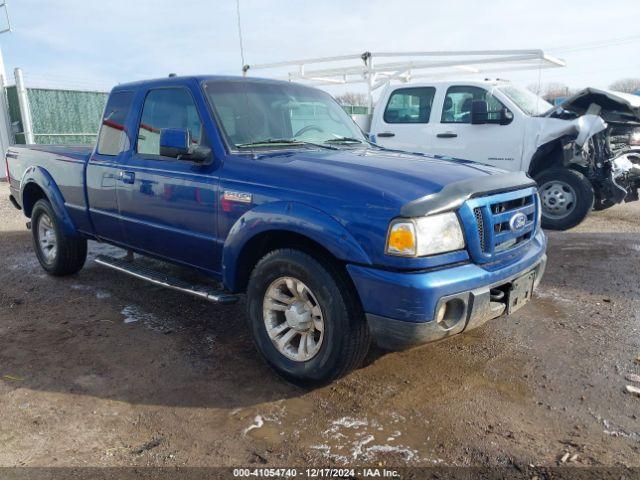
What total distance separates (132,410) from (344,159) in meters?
2.01

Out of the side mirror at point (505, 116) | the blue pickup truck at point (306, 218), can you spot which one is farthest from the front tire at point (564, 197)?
the blue pickup truck at point (306, 218)

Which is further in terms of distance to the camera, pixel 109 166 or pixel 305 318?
pixel 109 166

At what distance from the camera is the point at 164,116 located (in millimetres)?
4109

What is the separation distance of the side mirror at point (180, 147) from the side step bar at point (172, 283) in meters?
0.92

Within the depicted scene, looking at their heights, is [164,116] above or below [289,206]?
above

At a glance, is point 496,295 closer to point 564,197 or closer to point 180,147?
point 180,147

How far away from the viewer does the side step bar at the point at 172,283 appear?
3.52 meters

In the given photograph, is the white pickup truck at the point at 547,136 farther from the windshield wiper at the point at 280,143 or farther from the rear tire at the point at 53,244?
the rear tire at the point at 53,244

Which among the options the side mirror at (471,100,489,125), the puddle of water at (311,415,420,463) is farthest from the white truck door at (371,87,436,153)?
the puddle of water at (311,415,420,463)

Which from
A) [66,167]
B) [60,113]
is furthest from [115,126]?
[60,113]

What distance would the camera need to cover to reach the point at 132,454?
260 cm

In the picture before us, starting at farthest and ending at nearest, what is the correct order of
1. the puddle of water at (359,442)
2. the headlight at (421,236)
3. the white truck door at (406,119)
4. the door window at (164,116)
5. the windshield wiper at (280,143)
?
the white truck door at (406,119) < the door window at (164,116) < the windshield wiper at (280,143) < the headlight at (421,236) < the puddle of water at (359,442)

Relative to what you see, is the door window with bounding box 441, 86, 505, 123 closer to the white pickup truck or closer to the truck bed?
the white pickup truck

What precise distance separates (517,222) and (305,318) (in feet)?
4.67
